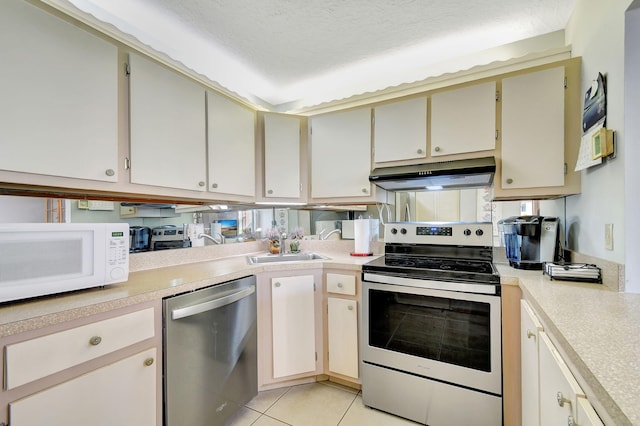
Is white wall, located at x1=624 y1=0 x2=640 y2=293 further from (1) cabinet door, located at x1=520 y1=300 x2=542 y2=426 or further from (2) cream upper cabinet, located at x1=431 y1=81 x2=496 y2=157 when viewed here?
(2) cream upper cabinet, located at x1=431 y1=81 x2=496 y2=157

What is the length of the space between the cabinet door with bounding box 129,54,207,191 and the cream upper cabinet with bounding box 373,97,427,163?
1276mm

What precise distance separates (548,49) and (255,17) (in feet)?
6.14

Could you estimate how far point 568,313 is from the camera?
2.97ft

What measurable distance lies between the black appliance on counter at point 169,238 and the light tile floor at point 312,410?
3.93ft

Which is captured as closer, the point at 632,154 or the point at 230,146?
the point at 632,154

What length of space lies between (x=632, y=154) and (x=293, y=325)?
1944 millimetres

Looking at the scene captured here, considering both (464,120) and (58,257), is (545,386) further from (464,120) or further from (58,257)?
(58,257)

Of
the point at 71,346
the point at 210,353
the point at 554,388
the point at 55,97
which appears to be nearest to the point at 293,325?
the point at 210,353

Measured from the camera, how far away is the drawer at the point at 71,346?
0.86 meters

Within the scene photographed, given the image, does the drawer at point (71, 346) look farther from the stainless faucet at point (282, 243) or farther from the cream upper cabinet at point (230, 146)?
the stainless faucet at point (282, 243)

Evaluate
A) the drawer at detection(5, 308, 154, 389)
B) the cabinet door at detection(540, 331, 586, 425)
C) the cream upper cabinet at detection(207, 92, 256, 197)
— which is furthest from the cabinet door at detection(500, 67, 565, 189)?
the drawer at detection(5, 308, 154, 389)

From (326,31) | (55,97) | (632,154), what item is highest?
(326,31)

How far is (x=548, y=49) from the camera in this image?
5.71 feet

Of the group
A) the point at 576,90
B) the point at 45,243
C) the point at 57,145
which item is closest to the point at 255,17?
the point at 57,145
